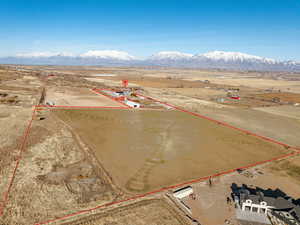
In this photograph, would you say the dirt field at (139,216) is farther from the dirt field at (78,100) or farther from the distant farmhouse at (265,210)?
the dirt field at (78,100)

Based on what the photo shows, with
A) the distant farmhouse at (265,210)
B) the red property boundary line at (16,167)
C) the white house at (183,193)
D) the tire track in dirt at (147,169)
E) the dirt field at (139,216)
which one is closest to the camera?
the dirt field at (139,216)

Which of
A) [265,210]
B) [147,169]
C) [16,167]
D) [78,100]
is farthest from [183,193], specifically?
[78,100]

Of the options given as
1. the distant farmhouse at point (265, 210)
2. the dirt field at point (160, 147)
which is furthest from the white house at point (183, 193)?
the distant farmhouse at point (265, 210)

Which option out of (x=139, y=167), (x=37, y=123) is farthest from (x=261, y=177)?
(x=37, y=123)

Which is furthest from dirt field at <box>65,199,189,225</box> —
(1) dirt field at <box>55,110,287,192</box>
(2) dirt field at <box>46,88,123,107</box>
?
(2) dirt field at <box>46,88,123,107</box>

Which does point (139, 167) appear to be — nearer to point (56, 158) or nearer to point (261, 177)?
point (56, 158)
